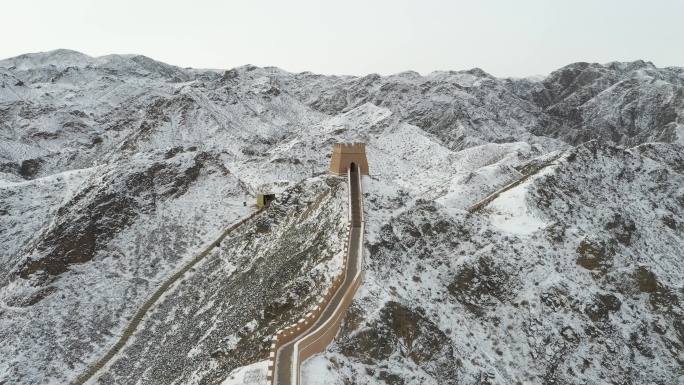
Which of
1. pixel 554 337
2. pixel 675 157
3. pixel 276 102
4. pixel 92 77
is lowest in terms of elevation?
pixel 554 337

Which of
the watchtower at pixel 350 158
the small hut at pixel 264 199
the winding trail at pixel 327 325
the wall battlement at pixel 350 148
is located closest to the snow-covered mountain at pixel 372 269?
the winding trail at pixel 327 325

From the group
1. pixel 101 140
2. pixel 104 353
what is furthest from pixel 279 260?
pixel 101 140

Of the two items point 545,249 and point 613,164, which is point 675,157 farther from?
point 545,249

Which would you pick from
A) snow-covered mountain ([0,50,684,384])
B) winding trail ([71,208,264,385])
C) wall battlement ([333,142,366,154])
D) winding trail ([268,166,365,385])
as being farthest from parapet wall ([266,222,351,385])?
winding trail ([71,208,264,385])

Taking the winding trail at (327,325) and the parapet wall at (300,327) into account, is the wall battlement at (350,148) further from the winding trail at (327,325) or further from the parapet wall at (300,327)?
the parapet wall at (300,327)

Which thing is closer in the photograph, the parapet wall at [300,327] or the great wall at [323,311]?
the parapet wall at [300,327]

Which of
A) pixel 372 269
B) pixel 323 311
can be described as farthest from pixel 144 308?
pixel 372 269

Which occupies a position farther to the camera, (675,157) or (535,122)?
(535,122)

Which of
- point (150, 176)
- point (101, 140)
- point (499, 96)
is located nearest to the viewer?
point (150, 176)
